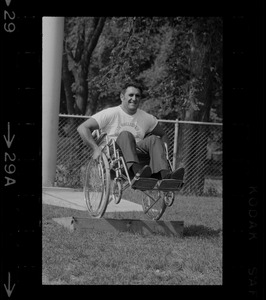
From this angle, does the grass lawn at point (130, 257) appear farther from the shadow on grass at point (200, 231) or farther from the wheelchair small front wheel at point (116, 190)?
the wheelchair small front wheel at point (116, 190)

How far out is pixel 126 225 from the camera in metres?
5.41

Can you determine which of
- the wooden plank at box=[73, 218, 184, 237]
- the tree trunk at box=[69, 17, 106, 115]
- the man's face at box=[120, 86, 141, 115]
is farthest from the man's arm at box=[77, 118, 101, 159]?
the tree trunk at box=[69, 17, 106, 115]

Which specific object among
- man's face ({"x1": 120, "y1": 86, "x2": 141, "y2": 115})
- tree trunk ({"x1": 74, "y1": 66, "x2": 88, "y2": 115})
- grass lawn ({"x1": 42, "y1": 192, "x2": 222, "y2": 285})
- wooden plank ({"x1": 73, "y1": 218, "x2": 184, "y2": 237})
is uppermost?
tree trunk ({"x1": 74, "y1": 66, "x2": 88, "y2": 115})

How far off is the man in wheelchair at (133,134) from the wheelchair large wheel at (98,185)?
0.53 ft

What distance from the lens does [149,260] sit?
430cm

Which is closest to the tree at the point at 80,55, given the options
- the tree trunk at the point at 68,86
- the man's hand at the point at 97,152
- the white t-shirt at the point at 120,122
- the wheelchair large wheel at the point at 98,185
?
the tree trunk at the point at 68,86

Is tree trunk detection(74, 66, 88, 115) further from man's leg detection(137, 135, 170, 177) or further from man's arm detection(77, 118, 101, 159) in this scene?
man's leg detection(137, 135, 170, 177)

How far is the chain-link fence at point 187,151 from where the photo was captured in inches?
410

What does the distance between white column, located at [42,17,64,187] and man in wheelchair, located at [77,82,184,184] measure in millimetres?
1813

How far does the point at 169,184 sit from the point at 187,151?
559 centimetres

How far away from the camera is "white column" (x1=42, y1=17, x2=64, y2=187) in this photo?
732 cm
